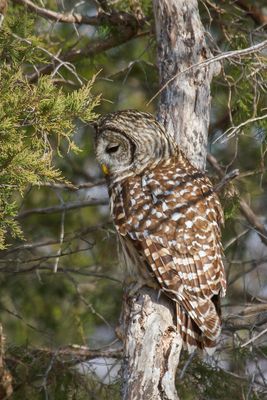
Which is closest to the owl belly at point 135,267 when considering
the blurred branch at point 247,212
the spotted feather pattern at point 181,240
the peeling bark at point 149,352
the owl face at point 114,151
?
the spotted feather pattern at point 181,240

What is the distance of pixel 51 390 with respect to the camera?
20.0 feet

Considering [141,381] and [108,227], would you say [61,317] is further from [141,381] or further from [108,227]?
[141,381]

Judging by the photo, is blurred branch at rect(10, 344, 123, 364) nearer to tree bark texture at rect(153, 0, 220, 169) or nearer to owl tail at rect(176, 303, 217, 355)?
owl tail at rect(176, 303, 217, 355)

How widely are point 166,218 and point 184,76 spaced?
2.82 ft

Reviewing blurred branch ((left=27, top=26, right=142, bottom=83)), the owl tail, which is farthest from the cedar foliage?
blurred branch ((left=27, top=26, right=142, bottom=83))

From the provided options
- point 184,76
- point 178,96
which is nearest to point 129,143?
point 178,96

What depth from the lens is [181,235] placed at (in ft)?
16.2

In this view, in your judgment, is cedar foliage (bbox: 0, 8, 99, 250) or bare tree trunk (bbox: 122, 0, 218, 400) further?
bare tree trunk (bbox: 122, 0, 218, 400)

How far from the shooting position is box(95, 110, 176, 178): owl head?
5.28m

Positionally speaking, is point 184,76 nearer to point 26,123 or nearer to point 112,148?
point 112,148

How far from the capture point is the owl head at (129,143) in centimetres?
528

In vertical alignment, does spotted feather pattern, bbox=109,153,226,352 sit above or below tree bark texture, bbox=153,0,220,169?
below

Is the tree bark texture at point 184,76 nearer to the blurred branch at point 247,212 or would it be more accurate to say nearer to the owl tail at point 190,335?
the blurred branch at point 247,212

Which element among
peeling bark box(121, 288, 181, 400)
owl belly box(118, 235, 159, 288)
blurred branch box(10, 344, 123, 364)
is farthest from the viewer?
blurred branch box(10, 344, 123, 364)
